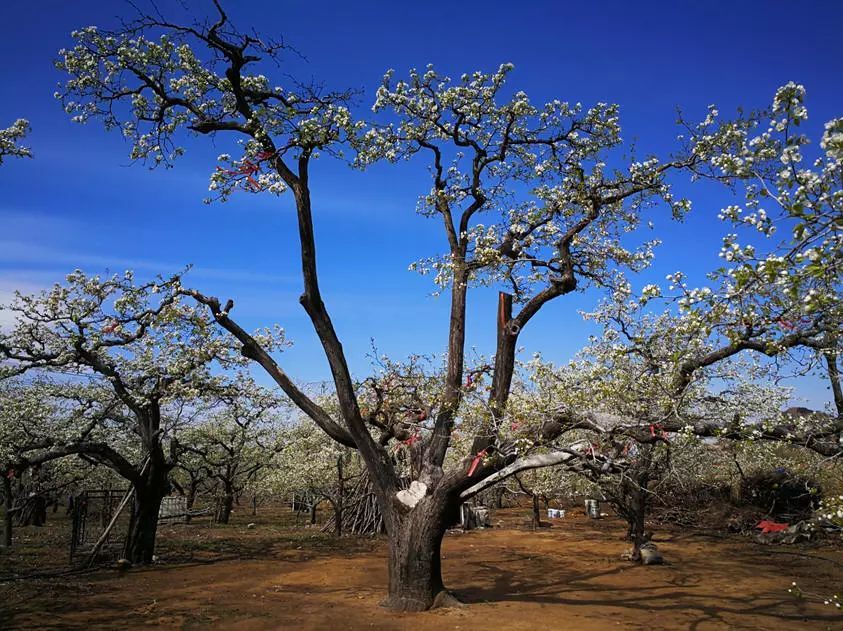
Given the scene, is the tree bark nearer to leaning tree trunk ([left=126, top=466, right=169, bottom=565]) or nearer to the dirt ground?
the dirt ground

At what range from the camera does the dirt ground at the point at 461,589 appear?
901cm

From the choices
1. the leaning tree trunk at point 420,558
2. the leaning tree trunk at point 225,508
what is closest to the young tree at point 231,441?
the leaning tree trunk at point 225,508

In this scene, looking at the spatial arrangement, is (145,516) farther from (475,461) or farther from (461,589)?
(475,461)

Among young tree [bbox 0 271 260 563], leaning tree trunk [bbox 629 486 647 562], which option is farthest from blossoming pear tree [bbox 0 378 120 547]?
leaning tree trunk [bbox 629 486 647 562]

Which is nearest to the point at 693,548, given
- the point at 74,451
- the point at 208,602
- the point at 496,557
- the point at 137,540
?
the point at 496,557

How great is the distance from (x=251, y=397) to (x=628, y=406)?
34.5 feet

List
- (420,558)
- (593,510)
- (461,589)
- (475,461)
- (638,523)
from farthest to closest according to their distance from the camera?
(593,510)
(638,523)
(461,589)
(420,558)
(475,461)

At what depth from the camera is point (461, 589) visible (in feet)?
38.6

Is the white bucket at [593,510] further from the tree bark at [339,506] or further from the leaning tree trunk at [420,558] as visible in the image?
the leaning tree trunk at [420,558]

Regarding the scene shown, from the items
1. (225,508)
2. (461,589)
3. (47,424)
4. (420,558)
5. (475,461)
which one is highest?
(47,424)

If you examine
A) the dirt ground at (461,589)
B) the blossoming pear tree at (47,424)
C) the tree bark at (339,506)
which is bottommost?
the dirt ground at (461,589)

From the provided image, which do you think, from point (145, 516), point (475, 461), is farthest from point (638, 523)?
point (145, 516)

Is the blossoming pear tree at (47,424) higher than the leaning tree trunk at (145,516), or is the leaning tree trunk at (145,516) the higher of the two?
the blossoming pear tree at (47,424)

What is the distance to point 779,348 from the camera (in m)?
5.34
